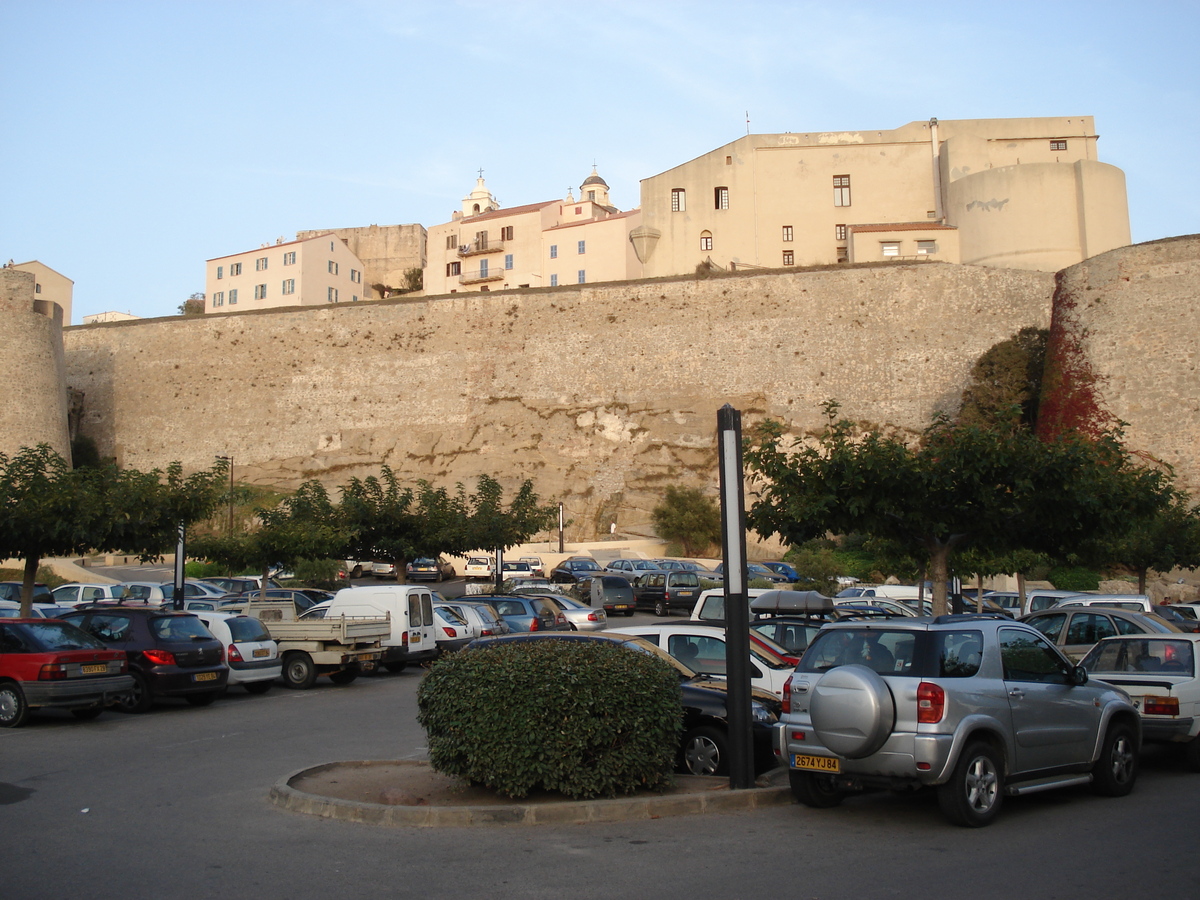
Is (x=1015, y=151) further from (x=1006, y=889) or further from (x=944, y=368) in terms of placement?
(x=1006, y=889)

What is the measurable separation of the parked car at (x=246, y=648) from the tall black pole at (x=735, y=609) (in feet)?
33.5

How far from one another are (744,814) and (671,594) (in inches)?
953

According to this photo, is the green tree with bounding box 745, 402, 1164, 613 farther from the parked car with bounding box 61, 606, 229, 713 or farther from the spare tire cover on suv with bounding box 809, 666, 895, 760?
the parked car with bounding box 61, 606, 229, 713

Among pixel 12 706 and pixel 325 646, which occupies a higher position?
pixel 325 646

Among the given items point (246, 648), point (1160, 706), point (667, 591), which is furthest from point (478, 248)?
point (1160, 706)

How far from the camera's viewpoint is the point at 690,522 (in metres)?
48.1

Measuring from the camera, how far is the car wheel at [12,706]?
1315 cm

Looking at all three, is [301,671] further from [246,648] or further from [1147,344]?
[1147,344]

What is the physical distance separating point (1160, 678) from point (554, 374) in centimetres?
4685

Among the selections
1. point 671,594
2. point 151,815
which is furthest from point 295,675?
point 671,594

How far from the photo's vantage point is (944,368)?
50406 millimetres

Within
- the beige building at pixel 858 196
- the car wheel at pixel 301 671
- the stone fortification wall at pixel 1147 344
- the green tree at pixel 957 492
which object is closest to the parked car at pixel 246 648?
the car wheel at pixel 301 671

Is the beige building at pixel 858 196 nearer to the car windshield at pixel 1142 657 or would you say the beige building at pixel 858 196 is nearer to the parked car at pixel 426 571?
the parked car at pixel 426 571

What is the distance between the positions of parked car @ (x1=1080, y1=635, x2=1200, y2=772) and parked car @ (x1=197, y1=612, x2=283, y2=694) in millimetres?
12292
